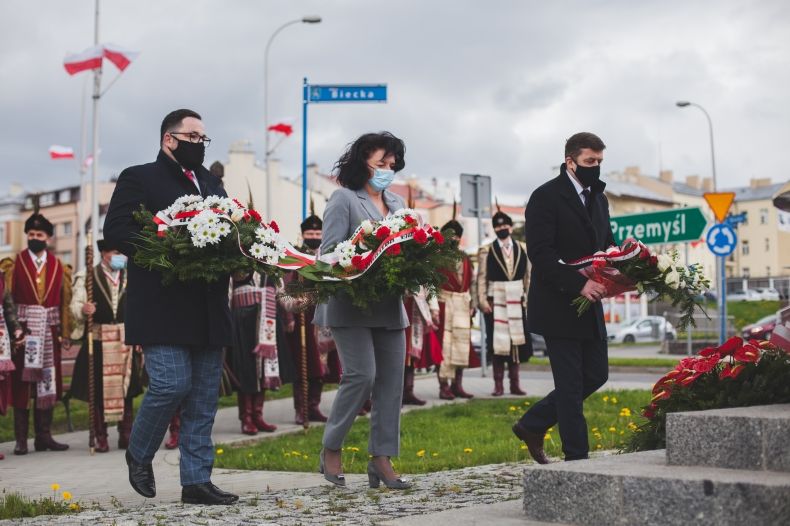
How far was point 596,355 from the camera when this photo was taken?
6.73 metres

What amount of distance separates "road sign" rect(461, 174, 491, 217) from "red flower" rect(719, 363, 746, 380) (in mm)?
12372

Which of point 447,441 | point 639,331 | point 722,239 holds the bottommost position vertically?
point 447,441

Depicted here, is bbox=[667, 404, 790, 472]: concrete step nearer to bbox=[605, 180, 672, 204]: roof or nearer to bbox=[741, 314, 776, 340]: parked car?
bbox=[741, 314, 776, 340]: parked car

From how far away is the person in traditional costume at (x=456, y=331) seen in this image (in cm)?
1484

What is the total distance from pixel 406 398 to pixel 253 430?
3.11 metres

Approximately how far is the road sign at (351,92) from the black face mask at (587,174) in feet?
45.7

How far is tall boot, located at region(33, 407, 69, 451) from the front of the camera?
35.8 feet

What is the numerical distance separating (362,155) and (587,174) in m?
1.45

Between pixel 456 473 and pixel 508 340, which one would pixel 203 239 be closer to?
pixel 456 473

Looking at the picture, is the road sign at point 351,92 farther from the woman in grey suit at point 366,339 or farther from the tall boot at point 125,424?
the woman in grey suit at point 366,339

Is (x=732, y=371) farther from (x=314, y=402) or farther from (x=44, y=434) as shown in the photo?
(x=314, y=402)

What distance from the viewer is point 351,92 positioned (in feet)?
67.6

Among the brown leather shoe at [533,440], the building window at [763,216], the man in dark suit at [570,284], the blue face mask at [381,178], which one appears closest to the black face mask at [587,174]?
the man in dark suit at [570,284]

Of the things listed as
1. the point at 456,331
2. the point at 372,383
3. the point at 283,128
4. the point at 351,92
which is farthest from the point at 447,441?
the point at 283,128
